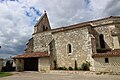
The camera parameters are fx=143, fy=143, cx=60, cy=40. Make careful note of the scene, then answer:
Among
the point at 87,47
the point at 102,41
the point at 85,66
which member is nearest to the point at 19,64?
the point at 85,66

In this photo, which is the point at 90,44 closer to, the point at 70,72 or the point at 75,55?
the point at 75,55

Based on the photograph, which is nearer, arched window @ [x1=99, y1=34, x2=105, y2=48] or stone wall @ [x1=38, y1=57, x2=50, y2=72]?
arched window @ [x1=99, y1=34, x2=105, y2=48]

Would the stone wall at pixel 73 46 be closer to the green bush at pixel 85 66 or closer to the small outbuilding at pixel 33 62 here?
Answer: the green bush at pixel 85 66

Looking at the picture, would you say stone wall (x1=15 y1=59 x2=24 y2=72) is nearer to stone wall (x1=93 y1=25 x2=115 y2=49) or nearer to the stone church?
the stone church

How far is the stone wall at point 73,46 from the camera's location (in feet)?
76.3

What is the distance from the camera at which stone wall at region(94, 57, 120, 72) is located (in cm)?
1923

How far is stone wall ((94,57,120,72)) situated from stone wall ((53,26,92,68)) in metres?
2.27

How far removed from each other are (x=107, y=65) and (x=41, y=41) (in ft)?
53.3

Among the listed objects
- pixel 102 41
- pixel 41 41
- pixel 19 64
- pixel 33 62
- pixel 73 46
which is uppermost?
pixel 41 41

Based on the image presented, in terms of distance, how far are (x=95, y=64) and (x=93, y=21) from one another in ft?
30.3

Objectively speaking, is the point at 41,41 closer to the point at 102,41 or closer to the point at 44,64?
the point at 44,64

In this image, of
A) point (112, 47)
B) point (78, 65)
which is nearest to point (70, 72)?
point (78, 65)

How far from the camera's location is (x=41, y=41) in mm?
31672

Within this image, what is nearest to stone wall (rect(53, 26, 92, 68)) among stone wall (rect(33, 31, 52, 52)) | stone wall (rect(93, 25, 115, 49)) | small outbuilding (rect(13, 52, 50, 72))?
small outbuilding (rect(13, 52, 50, 72))
